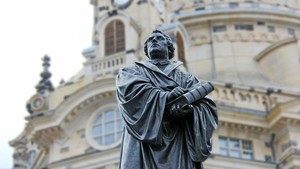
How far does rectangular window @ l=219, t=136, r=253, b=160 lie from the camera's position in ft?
95.4

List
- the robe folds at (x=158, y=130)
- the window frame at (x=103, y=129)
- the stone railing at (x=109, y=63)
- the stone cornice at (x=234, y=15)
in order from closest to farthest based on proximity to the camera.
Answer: the robe folds at (x=158, y=130)
the window frame at (x=103, y=129)
the stone railing at (x=109, y=63)
the stone cornice at (x=234, y=15)

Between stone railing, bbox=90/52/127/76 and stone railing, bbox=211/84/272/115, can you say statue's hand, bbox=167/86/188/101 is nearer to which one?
stone railing, bbox=90/52/127/76

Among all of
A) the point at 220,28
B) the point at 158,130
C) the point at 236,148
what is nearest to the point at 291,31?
the point at 220,28

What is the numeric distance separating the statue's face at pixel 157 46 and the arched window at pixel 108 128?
2202 cm

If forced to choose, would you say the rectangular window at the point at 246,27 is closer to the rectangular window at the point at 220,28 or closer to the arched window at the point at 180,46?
the rectangular window at the point at 220,28

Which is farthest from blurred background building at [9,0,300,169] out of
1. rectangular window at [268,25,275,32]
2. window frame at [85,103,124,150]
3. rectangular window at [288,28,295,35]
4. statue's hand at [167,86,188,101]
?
statue's hand at [167,86,188,101]

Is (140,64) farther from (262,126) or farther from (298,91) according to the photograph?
(298,91)

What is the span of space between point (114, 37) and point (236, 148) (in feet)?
26.7

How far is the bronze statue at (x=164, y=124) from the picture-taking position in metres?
5.95

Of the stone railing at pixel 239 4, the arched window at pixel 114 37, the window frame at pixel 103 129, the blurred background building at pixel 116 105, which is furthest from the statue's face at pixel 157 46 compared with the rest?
the stone railing at pixel 239 4

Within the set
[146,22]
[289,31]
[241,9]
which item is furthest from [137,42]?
[289,31]

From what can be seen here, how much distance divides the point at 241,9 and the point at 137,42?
10.9m

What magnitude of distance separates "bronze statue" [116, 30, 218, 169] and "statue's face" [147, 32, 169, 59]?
0.43 metres

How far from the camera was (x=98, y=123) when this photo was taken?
96.9ft
